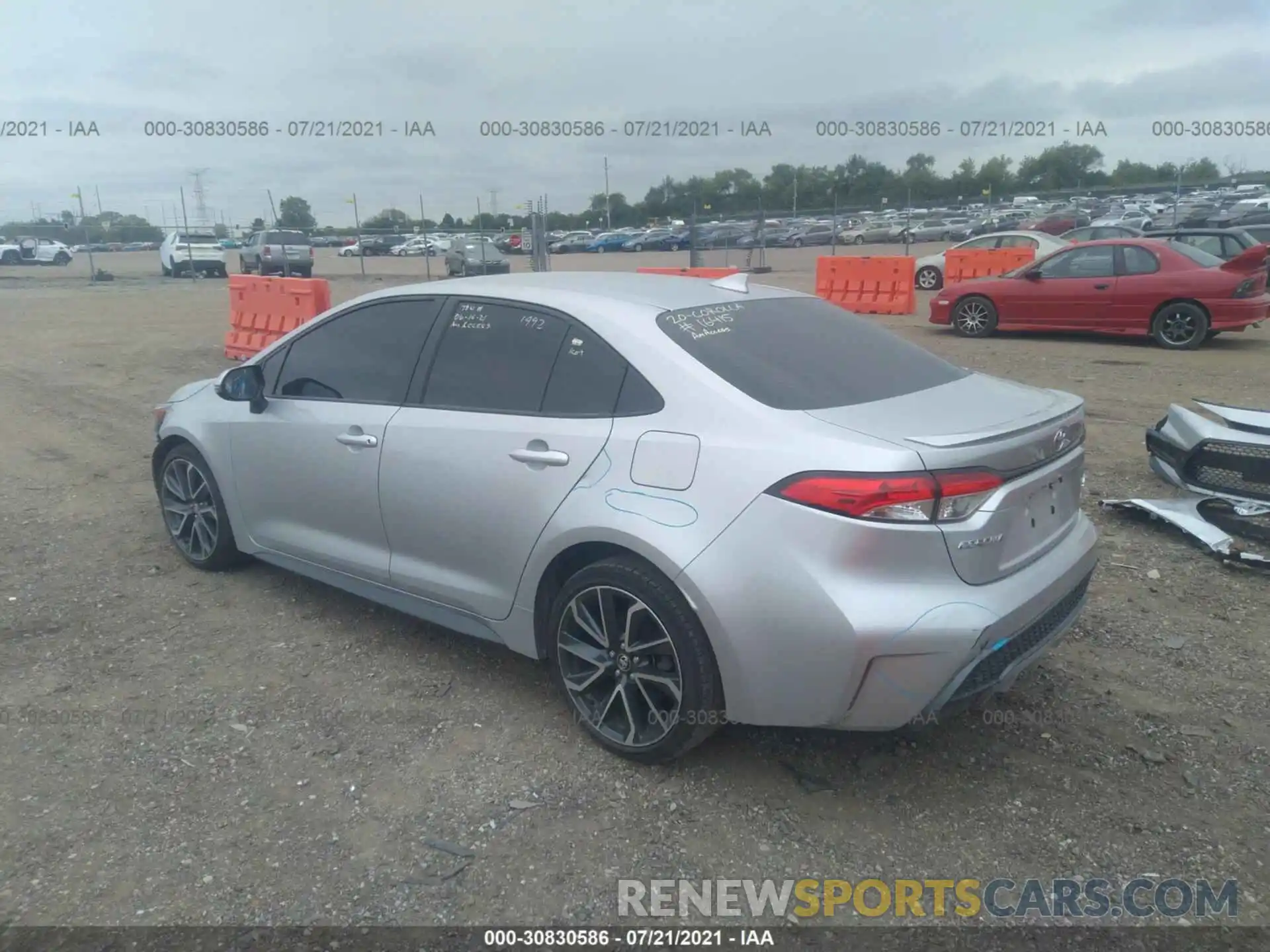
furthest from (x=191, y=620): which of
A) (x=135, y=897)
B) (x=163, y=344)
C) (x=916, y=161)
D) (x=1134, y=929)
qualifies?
(x=916, y=161)

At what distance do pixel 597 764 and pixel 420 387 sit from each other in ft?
5.39

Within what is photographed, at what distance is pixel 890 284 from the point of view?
16.8m

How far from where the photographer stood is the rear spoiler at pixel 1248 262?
1193cm

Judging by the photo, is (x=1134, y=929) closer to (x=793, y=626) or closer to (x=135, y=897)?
(x=793, y=626)

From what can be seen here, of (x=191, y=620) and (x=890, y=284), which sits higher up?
(x=890, y=284)

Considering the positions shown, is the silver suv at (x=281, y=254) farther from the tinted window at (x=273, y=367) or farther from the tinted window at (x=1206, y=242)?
the tinted window at (x=273, y=367)

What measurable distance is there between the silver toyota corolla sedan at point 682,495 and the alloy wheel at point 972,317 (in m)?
10.4

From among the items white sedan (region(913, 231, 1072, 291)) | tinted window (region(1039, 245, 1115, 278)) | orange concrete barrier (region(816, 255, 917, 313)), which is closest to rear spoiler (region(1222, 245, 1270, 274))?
tinted window (region(1039, 245, 1115, 278))

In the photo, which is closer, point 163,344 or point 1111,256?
point 1111,256

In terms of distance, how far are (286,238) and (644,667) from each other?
29.1 metres

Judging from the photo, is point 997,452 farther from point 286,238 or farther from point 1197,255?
point 286,238

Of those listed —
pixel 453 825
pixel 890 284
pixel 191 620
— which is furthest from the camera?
pixel 890 284

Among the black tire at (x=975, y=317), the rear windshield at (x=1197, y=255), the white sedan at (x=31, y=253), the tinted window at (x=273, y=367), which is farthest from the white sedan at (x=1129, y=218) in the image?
the white sedan at (x=31, y=253)

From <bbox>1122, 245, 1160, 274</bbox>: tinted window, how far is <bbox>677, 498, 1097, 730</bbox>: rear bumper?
36.2 ft
